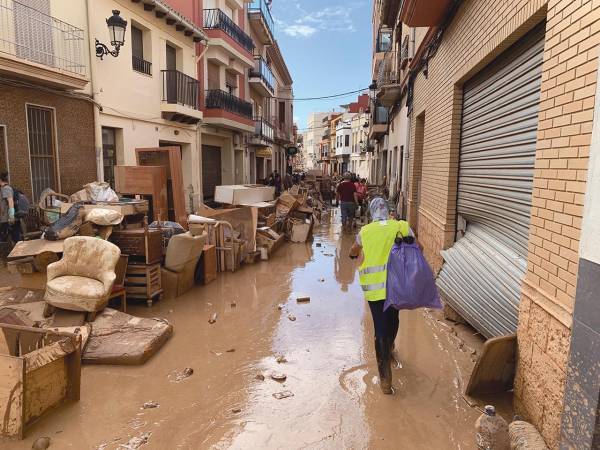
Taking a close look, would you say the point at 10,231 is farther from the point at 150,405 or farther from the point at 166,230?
the point at 150,405

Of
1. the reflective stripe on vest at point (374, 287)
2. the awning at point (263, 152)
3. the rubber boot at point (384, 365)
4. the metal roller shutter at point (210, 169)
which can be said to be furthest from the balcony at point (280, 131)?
the rubber boot at point (384, 365)

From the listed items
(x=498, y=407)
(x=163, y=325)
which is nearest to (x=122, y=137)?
(x=163, y=325)

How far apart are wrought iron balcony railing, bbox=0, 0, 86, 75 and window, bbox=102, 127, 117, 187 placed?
184 centimetres

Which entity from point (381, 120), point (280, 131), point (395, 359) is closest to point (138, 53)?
point (395, 359)

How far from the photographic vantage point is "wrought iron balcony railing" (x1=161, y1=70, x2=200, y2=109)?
13363 mm

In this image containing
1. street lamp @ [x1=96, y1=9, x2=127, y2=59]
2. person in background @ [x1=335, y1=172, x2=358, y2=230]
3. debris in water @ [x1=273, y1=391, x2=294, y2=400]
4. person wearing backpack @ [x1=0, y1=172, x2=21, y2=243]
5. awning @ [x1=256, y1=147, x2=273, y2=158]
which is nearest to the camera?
debris in water @ [x1=273, y1=391, x2=294, y2=400]

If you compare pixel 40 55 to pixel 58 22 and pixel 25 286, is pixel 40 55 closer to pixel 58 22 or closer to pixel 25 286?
pixel 58 22

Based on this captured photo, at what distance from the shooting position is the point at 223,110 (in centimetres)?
1658

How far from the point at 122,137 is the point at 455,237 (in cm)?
938

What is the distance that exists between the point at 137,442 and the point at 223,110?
15028 millimetres

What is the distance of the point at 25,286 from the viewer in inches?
211

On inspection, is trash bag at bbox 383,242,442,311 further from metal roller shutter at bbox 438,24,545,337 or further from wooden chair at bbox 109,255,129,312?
wooden chair at bbox 109,255,129,312

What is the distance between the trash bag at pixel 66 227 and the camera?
5.53 metres

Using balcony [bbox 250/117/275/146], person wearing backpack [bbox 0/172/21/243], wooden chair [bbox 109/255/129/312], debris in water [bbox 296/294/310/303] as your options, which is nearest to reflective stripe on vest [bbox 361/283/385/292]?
debris in water [bbox 296/294/310/303]
